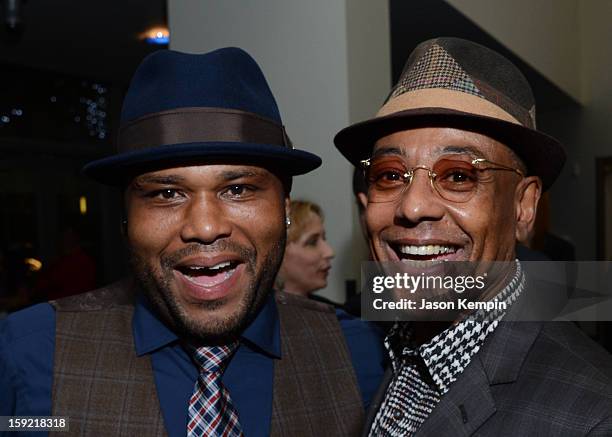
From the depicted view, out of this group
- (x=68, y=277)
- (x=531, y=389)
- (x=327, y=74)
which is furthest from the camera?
(x=68, y=277)

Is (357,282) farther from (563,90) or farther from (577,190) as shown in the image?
(577,190)

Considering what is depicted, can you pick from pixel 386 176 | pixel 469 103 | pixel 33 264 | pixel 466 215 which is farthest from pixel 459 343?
pixel 33 264

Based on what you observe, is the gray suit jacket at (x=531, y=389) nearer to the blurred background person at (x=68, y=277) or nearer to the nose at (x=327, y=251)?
the nose at (x=327, y=251)

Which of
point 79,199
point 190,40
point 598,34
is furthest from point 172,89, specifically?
point 79,199

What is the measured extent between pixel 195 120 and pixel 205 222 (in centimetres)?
23

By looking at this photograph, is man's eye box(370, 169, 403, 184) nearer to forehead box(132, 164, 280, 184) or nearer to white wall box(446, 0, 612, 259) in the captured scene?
forehead box(132, 164, 280, 184)

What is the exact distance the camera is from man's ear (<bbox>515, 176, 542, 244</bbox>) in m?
1.29

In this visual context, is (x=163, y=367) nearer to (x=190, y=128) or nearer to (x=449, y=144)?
(x=190, y=128)

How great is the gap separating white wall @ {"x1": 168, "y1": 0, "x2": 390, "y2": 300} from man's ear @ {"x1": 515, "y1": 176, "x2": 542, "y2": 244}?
4.22ft

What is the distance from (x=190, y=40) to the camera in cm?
302

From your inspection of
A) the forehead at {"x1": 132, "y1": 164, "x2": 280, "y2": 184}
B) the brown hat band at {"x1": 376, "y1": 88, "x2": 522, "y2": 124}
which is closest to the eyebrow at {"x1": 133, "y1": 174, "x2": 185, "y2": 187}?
the forehead at {"x1": 132, "y1": 164, "x2": 280, "y2": 184}

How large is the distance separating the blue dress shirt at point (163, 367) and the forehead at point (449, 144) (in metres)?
0.58

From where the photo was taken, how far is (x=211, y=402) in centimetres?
134

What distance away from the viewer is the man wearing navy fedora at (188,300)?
133cm
